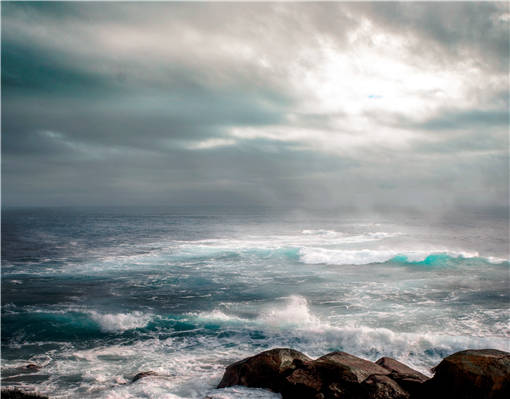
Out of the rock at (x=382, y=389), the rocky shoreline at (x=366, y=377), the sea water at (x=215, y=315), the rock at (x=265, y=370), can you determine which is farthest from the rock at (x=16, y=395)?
the rock at (x=382, y=389)

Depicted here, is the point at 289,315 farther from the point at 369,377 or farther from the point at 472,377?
the point at 472,377

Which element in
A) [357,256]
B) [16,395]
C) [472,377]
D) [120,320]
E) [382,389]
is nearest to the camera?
[472,377]

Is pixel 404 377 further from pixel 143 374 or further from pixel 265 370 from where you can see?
pixel 143 374

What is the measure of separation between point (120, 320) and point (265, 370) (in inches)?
429

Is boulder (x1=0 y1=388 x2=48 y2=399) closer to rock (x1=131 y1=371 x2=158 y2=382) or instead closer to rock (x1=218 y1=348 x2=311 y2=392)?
rock (x1=131 y1=371 x2=158 y2=382)

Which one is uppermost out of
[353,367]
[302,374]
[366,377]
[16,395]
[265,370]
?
[353,367]

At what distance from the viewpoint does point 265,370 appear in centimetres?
977

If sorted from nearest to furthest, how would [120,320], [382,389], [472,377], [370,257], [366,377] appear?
[472,377] → [382,389] → [366,377] → [120,320] → [370,257]

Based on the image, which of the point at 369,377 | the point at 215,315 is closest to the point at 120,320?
the point at 215,315

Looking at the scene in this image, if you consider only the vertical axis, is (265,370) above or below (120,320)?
above

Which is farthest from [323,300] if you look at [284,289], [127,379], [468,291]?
[127,379]

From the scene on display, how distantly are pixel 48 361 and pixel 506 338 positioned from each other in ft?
64.8

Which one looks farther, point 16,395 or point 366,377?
point 16,395

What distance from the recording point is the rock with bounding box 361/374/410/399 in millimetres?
8070
